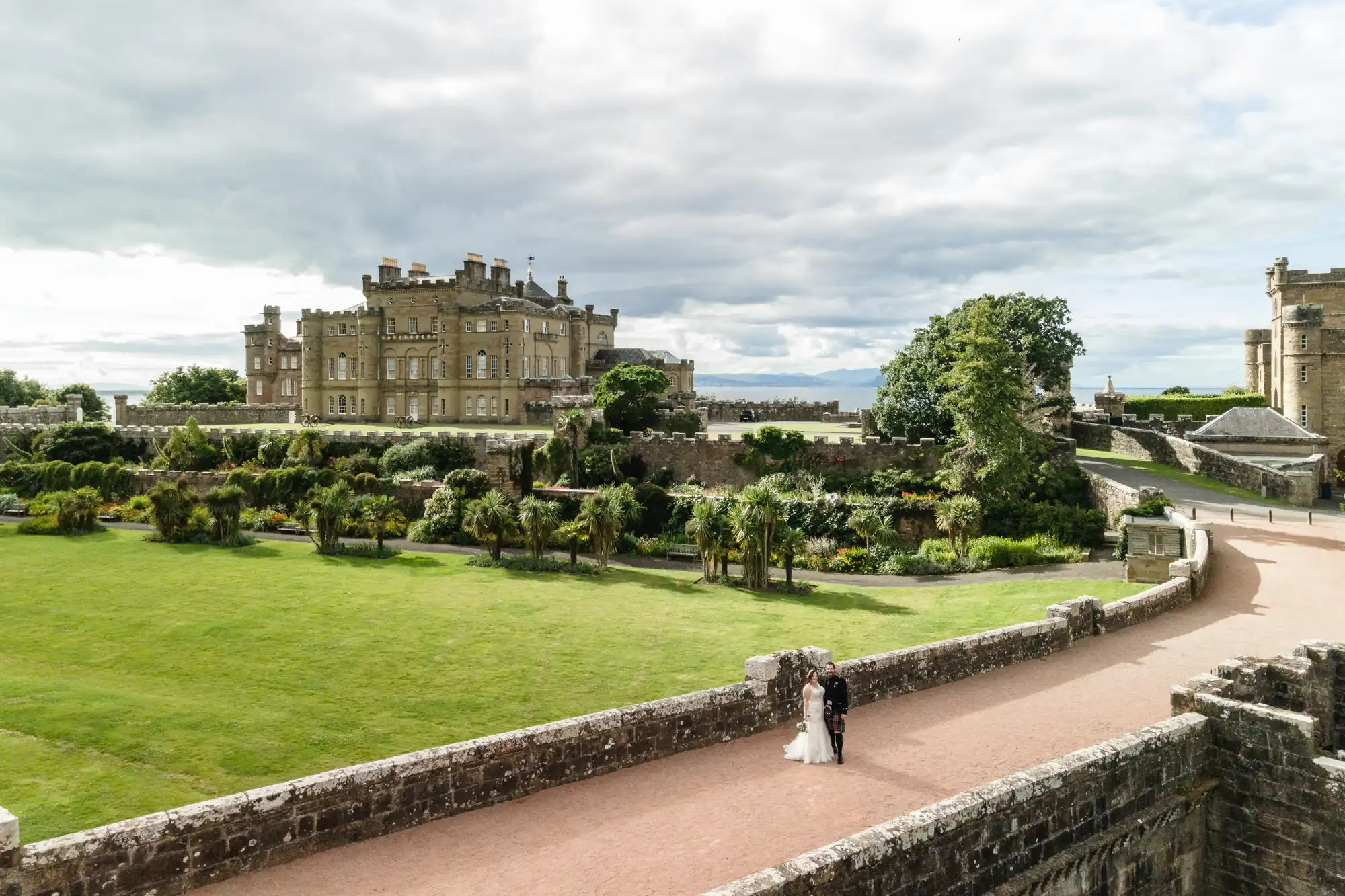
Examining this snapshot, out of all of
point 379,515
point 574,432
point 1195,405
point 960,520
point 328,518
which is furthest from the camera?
point 1195,405

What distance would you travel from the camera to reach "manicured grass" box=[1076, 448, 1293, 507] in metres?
32.7

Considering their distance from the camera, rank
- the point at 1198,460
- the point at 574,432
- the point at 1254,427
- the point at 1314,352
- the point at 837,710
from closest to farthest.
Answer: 1. the point at 837,710
2. the point at 1198,460
3. the point at 1254,427
4. the point at 574,432
5. the point at 1314,352

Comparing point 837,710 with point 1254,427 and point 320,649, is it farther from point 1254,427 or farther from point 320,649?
point 1254,427

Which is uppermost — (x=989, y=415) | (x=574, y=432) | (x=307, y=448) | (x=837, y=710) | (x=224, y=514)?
(x=989, y=415)

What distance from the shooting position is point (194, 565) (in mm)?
28891

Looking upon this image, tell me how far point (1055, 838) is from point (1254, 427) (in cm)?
3653

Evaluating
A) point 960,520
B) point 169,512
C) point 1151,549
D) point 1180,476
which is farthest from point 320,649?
point 1180,476

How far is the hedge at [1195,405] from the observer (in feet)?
167

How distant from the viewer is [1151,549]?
22.6 meters

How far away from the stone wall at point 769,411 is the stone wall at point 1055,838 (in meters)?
49.1

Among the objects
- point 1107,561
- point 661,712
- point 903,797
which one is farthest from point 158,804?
point 1107,561

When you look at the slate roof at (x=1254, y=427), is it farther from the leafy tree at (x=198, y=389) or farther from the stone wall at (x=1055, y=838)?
the leafy tree at (x=198, y=389)

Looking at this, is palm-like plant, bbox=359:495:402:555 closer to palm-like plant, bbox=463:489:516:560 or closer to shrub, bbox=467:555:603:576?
palm-like plant, bbox=463:489:516:560

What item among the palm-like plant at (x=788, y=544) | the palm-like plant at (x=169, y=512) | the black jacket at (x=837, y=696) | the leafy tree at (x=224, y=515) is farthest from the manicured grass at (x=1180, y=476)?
the palm-like plant at (x=169, y=512)
